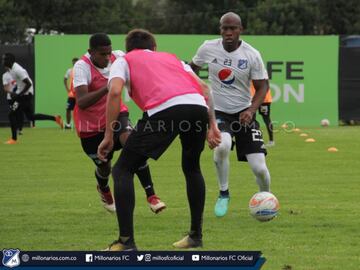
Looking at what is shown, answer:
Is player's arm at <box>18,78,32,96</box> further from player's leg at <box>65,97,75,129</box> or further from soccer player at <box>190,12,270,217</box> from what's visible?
soccer player at <box>190,12,270,217</box>

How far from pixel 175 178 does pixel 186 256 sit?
356 inches

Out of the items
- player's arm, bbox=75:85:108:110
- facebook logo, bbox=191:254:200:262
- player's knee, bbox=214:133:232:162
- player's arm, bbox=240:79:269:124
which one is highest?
player's arm, bbox=75:85:108:110

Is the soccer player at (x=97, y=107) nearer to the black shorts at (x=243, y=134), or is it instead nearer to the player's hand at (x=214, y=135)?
the black shorts at (x=243, y=134)

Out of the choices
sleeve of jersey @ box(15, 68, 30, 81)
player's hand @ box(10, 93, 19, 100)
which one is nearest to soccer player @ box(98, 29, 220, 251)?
sleeve of jersey @ box(15, 68, 30, 81)

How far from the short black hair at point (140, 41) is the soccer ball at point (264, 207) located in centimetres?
224

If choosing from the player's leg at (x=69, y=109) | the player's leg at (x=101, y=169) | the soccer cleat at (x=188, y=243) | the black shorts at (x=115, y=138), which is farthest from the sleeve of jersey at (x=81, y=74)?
the player's leg at (x=69, y=109)

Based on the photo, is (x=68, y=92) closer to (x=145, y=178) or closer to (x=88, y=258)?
(x=145, y=178)

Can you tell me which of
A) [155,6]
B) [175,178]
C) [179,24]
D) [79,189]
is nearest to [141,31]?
[79,189]

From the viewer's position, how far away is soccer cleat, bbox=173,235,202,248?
8781 millimetres

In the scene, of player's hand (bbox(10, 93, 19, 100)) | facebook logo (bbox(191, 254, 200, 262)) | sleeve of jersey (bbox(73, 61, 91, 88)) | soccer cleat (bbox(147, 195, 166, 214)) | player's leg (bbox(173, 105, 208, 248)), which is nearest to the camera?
facebook logo (bbox(191, 254, 200, 262))

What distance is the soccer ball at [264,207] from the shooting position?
1012cm

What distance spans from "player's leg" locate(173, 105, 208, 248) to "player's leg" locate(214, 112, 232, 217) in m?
2.10

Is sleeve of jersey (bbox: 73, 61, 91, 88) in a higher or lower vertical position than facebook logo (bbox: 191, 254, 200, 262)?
higher

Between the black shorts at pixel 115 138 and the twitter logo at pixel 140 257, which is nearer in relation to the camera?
the twitter logo at pixel 140 257
